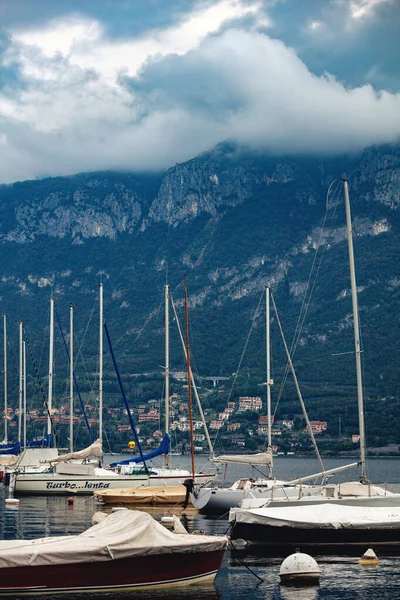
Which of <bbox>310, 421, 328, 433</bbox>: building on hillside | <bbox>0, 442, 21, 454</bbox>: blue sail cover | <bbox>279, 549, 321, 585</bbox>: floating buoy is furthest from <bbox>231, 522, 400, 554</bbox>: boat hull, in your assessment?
<bbox>310, 421, 328, 433</bbox>: building on hillside

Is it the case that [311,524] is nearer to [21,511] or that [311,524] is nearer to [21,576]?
[21,576]

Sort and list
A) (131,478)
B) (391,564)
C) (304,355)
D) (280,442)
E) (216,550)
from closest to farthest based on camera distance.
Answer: (216,550) < (391,564) < (131,478) < (280,442) < (304,355)

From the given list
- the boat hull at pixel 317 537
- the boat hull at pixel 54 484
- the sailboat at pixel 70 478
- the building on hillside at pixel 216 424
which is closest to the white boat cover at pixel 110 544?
the boat hull at pixel 317 537

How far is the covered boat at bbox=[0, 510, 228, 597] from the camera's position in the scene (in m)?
26.8

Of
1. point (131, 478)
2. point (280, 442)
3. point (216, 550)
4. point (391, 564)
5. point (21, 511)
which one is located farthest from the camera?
point (280, 442)

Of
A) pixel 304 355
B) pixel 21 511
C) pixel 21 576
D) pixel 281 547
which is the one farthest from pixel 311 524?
pixel 304 355

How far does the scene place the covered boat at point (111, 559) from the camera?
26750 millimetres

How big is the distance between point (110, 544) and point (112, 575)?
3.43 feet

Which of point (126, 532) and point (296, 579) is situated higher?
point (126, 532)

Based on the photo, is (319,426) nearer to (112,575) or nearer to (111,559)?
(112,575)

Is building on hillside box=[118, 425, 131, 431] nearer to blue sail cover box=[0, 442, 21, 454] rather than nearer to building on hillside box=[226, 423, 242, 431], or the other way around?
building on hillside box=[226, 423, 242, 431]

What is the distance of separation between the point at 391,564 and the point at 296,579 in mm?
5072

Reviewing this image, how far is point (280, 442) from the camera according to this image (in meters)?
166

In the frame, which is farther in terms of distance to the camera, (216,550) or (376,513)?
(376,513)
